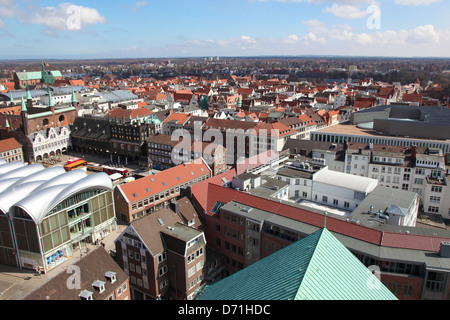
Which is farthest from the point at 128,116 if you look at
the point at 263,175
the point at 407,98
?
the point at 407,98

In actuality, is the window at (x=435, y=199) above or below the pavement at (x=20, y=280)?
above

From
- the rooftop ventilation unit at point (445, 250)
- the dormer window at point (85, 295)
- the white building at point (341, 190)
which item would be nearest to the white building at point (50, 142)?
the dormer window at point (85, 295)

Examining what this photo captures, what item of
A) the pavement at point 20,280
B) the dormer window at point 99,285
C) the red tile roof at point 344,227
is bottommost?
the pavement at point 20,280

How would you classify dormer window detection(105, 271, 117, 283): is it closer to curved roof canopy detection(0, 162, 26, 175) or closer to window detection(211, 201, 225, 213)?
window detection(211, 201, 225, 213)

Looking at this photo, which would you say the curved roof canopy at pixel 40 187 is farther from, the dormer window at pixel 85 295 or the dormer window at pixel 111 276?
the dormer window at pixel 85 295

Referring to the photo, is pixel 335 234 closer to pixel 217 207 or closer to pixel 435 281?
pixel 435 281

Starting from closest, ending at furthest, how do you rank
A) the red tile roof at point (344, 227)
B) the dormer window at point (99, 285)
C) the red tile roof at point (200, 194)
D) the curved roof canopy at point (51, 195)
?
the dormer window at point (99, 285) → the red tile roof at point (344, 227) → the curved roof canopy at point (51, 195) → the red tile roof at point (200, 194)
